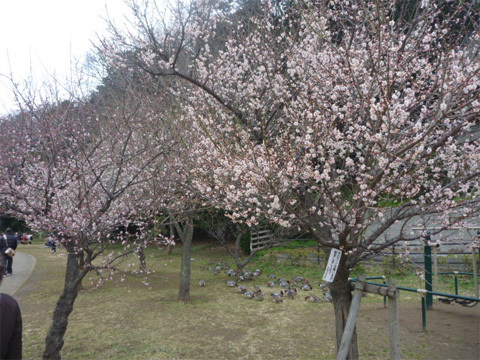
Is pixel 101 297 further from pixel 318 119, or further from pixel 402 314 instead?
pixel 318 119

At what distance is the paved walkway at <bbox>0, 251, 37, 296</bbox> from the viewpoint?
10.7 metres

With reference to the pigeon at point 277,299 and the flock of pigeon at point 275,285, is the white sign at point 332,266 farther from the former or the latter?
the pigeon at point 277,299

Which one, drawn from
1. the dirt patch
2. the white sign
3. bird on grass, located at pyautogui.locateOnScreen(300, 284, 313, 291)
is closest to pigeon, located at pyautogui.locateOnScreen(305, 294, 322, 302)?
bird on grass, located at pyautogui.locateOnScreen(300, 284, 313, 291)

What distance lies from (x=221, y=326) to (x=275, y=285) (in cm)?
378

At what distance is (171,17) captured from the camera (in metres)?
6.58

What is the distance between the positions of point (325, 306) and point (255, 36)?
594 cm

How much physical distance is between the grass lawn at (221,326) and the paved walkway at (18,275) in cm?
65

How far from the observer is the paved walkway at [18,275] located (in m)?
10.7

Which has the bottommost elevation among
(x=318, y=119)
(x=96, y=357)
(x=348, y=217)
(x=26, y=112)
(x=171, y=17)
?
(x=96, y=357)

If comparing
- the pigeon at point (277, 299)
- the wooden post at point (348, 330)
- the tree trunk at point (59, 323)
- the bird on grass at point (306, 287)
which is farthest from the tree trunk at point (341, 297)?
the bird on grass at point (306, 287)

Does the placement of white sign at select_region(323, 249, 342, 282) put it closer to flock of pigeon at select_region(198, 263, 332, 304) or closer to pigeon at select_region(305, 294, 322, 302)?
Result: flock of pigeon at select_region(198, 263, 332, 304)

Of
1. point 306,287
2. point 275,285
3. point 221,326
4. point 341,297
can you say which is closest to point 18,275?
point 275,285

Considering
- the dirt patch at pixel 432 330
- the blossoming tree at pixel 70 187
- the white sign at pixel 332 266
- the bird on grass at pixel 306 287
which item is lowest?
the dirt patch at pixel 432 330

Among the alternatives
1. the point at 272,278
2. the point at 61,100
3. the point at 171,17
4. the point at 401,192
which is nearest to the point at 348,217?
the point at 401,192
